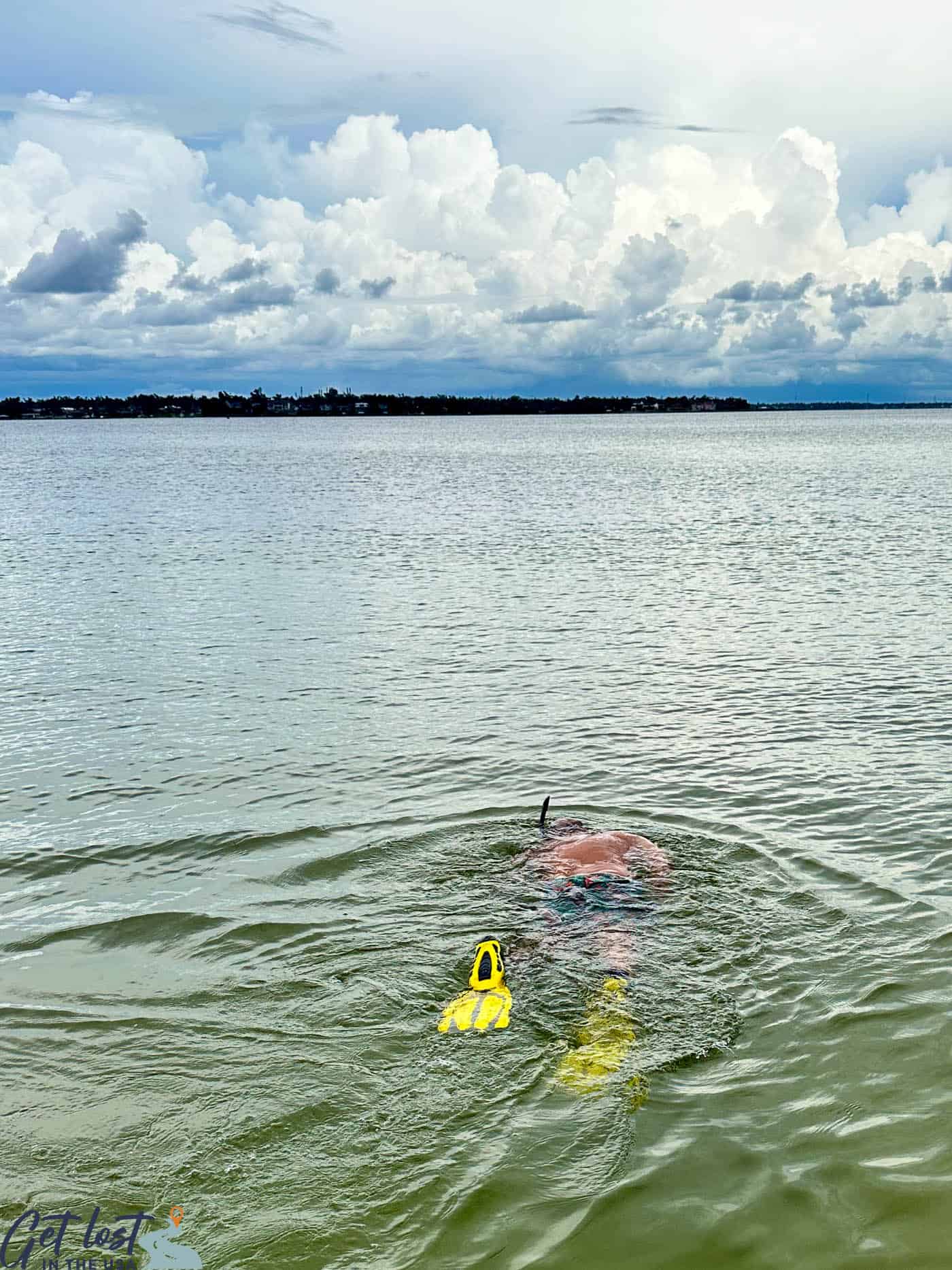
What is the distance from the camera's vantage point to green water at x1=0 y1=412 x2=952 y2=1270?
26.2ft

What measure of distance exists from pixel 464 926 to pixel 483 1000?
83.9 inches

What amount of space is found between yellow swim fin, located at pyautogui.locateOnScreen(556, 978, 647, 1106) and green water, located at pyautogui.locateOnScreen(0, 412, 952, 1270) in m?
0.16

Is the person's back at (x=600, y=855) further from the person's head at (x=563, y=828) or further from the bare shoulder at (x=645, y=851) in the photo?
the person's head at (x=563, y=828)

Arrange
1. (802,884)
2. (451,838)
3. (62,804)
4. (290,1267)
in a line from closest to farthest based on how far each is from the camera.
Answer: (290,1267) → (802,884) → (451,838) → (62,804)

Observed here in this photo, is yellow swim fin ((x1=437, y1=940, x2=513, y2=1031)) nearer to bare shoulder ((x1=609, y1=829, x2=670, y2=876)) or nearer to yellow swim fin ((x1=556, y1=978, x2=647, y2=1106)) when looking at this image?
yellow swim fin ((x1=556, y1=978, x2=647, y2=1106))

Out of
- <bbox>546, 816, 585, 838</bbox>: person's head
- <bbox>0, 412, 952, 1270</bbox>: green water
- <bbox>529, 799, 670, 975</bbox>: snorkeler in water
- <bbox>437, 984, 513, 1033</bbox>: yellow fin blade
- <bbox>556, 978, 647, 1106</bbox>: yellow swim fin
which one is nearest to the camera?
A: <bbox>0, 412, 952, 1270</bbox>: green water

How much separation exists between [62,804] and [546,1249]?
12307 millimetres

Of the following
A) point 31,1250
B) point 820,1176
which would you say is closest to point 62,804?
point 31,1250

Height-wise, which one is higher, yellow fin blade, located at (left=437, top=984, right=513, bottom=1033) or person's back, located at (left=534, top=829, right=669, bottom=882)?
person's back, located at (left=534, top=829, right=669, bottom=882)

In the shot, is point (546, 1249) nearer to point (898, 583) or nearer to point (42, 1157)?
point (42, 1157)

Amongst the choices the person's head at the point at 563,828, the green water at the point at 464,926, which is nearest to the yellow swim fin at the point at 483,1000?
the green water at the point at 464,926

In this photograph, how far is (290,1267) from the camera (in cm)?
724

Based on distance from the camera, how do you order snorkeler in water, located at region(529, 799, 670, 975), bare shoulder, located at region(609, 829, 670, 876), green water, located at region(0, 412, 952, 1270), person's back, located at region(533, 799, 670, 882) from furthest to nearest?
bare shoulder, located at region(609, 829, 670, 876), person's back, located at region(533, 799, 670, 882), snorkeler in water, located at region(529, 799, 670, 975), green water, located at region(0, 412, 952, 1270)

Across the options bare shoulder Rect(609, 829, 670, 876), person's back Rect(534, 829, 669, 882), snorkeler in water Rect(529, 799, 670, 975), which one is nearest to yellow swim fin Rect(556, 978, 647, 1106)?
snorkeler in water Rect(529, 799, 670, 975)
